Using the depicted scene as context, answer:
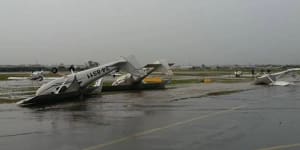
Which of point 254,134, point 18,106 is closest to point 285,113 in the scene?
point 254,134

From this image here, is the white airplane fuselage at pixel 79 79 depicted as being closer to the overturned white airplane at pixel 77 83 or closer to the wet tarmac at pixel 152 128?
the overturned white airplane at pixel 77 83

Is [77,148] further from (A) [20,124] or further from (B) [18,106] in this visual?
(B) [18,106]

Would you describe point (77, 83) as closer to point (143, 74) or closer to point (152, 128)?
point (143, 74)

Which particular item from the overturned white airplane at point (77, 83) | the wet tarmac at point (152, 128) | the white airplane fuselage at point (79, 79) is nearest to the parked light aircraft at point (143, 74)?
the overturned white airplane at point (77, 83)

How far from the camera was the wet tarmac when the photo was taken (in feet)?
35.5

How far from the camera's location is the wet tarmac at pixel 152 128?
35.5ft

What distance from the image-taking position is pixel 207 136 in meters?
11.9

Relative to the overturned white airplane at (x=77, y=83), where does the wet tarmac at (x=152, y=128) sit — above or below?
below

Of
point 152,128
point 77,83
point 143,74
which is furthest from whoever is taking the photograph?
point 143,74

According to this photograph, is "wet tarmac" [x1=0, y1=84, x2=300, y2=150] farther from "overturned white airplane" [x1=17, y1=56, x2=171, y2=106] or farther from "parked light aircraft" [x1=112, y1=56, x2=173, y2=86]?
"parked light aircraft" [x1=112, y1=56, x2=173, y2=86]

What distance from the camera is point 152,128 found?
13.6 metres

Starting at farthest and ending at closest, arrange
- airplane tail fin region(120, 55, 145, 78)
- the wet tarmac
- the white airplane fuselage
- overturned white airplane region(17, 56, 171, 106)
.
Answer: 1. airplane tail fin region(120, 55, 145, 78)
2. the white airplane fuselage
3. overturned white airplane region(17, 56, 171, 106)
4. the wet tarmac

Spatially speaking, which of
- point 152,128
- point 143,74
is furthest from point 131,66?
point 152,128

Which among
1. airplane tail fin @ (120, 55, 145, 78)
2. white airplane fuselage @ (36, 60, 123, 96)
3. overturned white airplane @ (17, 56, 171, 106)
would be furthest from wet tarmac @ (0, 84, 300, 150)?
airplane tail fin @ (120, 55, 145, 78)
